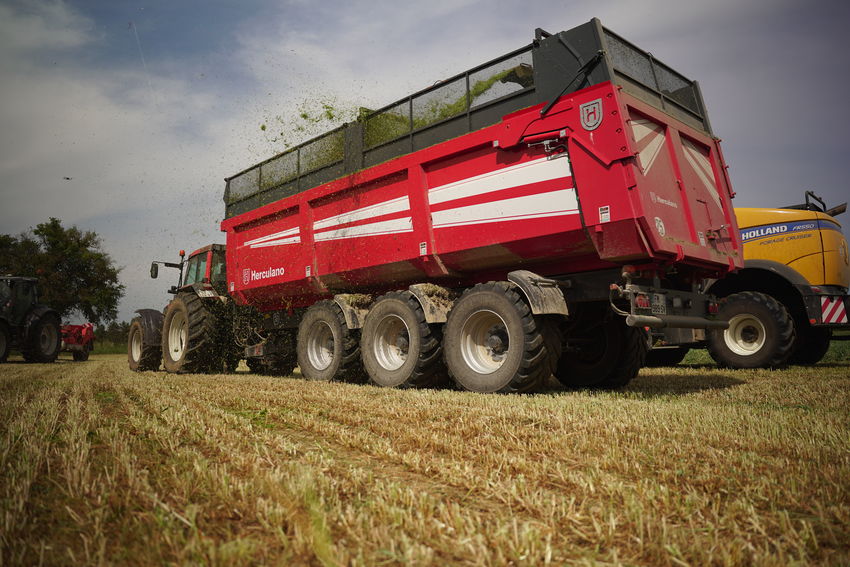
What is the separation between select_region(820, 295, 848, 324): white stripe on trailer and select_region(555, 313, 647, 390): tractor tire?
297 centimetres

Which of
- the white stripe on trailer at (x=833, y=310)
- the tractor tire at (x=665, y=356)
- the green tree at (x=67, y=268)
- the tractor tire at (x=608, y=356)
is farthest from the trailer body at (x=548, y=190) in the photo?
the green tree at (x=67, y=268)

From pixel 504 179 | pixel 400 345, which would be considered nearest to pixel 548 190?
pixel 504 179

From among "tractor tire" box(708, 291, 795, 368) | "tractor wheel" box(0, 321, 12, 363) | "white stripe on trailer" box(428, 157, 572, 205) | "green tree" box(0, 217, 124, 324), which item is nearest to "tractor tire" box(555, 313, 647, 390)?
"white stripe on trailer" box(428, 157, 572, 205)

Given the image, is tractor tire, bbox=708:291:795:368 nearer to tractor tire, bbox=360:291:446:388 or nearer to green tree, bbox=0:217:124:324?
tractor tire, bbox=360:291:446:388

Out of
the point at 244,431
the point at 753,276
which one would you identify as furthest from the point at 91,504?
the point at 753,276

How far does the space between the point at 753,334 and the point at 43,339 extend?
16481mm

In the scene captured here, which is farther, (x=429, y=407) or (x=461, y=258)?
(x=461, y=258)

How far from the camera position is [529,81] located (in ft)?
17.0

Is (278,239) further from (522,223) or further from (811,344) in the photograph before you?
(811,344)

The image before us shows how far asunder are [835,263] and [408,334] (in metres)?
5.96

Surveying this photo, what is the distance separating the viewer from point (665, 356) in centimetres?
903

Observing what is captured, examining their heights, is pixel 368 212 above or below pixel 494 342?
above

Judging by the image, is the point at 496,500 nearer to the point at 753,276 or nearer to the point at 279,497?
the point at 279,497

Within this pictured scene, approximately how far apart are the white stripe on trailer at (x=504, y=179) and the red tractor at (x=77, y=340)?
16.8m
